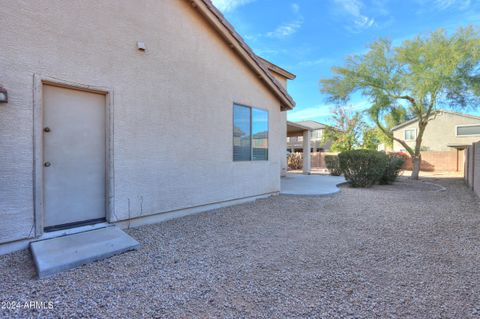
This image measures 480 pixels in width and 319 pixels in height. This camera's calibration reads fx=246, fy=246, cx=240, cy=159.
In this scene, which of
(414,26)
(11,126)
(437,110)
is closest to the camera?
(11,126)

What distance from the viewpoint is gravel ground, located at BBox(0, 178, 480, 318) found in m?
2.29

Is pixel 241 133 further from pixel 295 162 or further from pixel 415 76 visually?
pixel 295 162

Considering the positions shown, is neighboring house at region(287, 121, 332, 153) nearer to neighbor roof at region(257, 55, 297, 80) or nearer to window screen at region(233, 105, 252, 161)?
neighbor roof at region(257, 55, 297, 80)

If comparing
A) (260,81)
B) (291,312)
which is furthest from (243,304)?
(260,81)

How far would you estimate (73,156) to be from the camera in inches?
160

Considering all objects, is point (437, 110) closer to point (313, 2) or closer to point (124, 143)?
point (313, 2)

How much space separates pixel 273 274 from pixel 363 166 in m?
8.88

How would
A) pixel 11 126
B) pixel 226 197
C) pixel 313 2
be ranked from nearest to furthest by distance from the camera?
pixel 11 126, pixel 226 197, pixel 313 2

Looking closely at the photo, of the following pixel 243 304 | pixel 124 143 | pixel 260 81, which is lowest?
pixel 243 304

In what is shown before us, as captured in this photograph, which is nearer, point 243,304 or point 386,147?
point 243,304

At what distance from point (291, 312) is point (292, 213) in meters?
3.80

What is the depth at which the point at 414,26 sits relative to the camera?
39.7ft

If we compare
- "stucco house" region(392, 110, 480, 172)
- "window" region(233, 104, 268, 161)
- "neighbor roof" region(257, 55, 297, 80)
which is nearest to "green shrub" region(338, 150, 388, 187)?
"window" region(233, 104, 268, 161)

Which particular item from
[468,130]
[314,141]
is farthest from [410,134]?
[314,141]
